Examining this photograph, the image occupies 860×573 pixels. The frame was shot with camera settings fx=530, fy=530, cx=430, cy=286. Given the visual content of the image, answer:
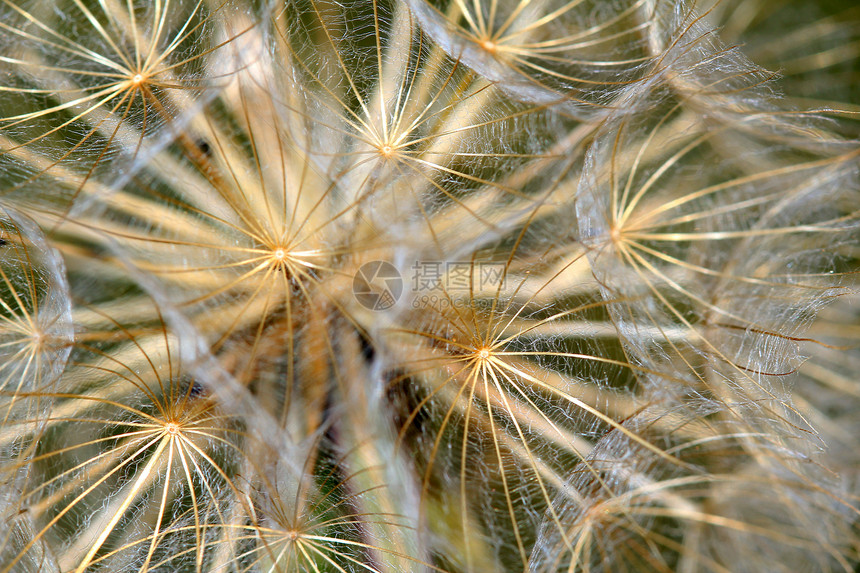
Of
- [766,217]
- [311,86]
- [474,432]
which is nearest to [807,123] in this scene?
[766,217]

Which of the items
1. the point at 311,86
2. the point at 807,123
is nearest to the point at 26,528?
the point at 311,86

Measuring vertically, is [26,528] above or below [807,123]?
below

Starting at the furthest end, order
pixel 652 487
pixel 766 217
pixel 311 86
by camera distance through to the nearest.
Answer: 1. pixel 766 217
2. pixel 311 86
3. pixel 652 487

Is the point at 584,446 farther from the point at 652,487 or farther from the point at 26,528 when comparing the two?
the point at 26,528

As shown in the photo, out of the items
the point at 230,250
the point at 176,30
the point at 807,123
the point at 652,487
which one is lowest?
the point at 652,487

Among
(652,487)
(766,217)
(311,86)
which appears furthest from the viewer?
(766,217)

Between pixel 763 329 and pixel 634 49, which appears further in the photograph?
pixel 634 49

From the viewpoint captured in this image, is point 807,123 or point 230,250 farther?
point 807,123

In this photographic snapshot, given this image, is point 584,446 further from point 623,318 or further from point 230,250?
point 230,250

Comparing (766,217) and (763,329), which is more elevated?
(766,217)
